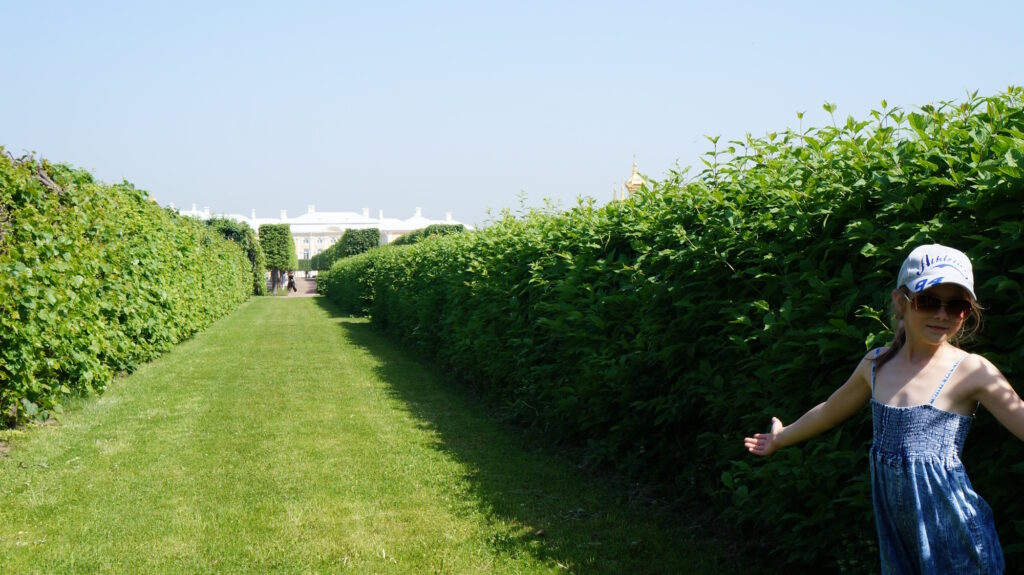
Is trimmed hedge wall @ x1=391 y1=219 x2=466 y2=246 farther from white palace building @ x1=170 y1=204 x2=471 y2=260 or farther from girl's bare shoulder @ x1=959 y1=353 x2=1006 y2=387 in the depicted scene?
white palace building @ x1=170 y1=204 x2=471 y2=260

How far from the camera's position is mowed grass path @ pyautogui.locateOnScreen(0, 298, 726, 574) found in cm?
467

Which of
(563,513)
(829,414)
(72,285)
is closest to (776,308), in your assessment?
(829,414)

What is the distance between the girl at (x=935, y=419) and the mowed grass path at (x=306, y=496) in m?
2.13

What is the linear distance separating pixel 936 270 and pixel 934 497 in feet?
2.20

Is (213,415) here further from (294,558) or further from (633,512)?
(633,512)

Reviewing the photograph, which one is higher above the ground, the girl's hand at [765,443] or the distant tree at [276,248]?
the distant tree at [276,248]

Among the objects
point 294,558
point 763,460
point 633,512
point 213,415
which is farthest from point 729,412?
point 213,415

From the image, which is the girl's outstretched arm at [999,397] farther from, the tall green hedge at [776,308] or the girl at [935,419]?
Result: the tall green hedge at [776,308]

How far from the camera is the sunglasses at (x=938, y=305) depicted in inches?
93.6

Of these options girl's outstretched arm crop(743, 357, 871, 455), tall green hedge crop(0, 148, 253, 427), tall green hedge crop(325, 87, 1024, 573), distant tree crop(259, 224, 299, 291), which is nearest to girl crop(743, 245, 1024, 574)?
girl's outstretched arm crop(743, 357, 871, 455)

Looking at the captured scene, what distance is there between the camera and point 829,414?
281cm

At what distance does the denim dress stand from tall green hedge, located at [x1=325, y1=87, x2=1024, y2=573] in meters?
0.60

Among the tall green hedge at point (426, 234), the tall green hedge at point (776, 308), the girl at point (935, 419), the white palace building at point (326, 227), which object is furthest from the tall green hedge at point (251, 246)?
the white palace building at point (326, 227)

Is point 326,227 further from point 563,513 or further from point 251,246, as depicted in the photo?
point 563,513
